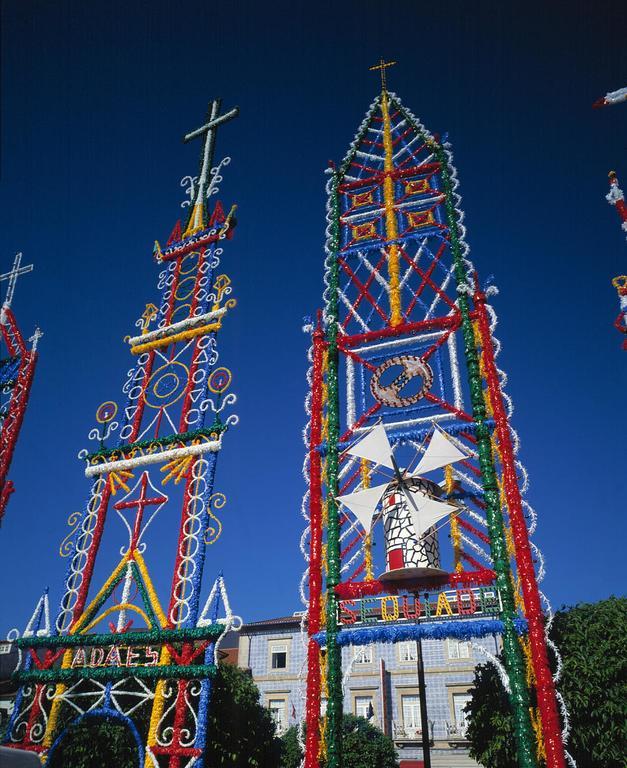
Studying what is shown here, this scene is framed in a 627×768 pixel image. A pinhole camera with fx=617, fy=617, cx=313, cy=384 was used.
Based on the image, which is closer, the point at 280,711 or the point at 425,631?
the point at 425,631

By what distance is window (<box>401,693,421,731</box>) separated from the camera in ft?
94.9

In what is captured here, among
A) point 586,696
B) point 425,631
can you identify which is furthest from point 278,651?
point 425,631

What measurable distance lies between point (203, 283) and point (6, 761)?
11.1 metres

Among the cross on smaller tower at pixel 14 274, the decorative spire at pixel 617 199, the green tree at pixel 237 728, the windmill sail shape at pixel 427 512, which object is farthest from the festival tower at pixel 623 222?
the cross on smaller tower at pixel 14 274

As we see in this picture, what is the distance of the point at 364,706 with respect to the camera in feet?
97.9

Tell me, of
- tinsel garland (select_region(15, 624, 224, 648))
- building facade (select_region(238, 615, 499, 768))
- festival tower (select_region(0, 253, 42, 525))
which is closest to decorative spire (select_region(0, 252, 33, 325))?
festival tower (select_region(0, 253, 42, 525))

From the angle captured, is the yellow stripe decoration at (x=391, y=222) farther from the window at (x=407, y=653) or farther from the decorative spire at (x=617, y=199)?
the window at (x=407, y=653)

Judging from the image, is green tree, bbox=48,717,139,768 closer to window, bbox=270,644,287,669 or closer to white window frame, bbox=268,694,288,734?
white window frame, bbox=268,694,288,734

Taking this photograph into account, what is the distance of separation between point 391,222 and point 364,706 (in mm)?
23709

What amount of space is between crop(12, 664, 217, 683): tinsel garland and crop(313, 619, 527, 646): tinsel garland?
281 centimetres

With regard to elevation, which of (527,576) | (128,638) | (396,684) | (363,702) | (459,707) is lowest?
(128,638)

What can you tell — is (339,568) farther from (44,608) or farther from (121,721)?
(44,608)

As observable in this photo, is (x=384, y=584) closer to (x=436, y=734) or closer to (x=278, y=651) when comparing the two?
(x=436, y=734)

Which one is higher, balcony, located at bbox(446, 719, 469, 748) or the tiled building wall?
the tiled building wall
